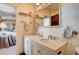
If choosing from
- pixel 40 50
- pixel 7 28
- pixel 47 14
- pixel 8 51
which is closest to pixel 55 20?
pixel 47 14

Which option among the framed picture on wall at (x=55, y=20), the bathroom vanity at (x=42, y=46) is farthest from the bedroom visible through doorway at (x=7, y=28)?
the framed picture on wall at (x=55, y=20)

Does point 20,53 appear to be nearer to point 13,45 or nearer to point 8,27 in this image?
point 13,45

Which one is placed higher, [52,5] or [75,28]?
[52,5]

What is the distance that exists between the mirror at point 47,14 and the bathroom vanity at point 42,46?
0.22 meters

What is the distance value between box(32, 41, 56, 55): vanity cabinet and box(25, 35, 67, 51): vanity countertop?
1.7 inches

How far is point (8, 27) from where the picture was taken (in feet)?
6.46

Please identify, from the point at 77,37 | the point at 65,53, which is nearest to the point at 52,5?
the point at 77,37

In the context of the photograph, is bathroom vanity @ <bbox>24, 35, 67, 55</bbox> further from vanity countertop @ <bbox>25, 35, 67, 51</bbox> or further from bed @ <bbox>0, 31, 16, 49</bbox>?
bed @ <bbox>0, 31, 16, 49</bbox>

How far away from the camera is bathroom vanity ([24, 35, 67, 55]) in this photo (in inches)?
76.2

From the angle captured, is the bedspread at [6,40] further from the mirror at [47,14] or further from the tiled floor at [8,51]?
the mirror at [47,14]

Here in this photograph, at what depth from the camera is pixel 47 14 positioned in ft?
6.56

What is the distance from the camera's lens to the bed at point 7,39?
197 cm

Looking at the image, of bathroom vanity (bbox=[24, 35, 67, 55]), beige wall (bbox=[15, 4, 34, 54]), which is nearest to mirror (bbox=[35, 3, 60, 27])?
beige wall (bbox=[15, 4, 34, 54])

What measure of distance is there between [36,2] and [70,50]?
0.79 meters
